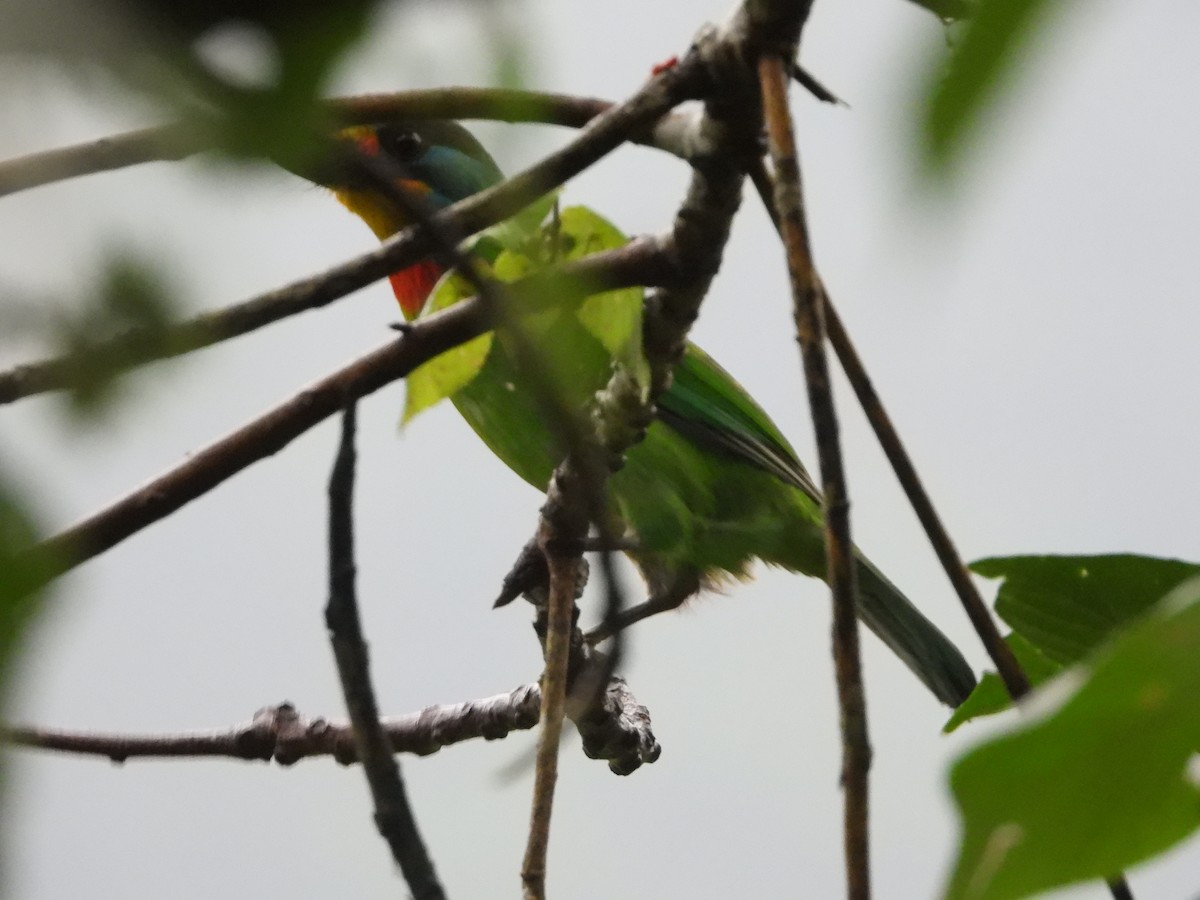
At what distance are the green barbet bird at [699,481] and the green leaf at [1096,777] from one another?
1.51 m

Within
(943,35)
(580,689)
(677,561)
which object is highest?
(677,561)

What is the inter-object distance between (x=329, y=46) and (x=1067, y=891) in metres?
0.26

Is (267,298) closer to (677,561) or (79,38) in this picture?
(79,38)

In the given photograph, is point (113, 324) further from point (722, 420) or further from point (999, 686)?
point (722, 420)

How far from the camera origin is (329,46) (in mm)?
240

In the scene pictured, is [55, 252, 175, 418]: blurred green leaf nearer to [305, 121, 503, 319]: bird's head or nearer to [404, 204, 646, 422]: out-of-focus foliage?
[404, 204, 646, 422]: out-of-focus foliage

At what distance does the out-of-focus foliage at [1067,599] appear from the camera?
0.80m

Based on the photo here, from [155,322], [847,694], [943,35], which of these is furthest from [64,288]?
[847,694]

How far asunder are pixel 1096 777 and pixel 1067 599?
54cm

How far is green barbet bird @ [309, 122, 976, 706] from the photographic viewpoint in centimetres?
190

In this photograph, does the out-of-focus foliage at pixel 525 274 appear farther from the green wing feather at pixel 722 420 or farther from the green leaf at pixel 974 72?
the green wing feather at pixel 722 420

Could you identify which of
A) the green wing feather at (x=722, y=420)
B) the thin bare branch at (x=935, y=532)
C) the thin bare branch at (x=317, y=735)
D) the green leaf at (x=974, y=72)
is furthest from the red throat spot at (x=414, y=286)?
the green leaf at (x=974, y=72)

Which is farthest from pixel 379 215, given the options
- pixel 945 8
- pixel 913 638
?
pixel 945 8

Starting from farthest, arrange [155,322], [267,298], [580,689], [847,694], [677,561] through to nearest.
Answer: [677,561] < [580,689] < [267,298] < [847,694] < [155,322]
